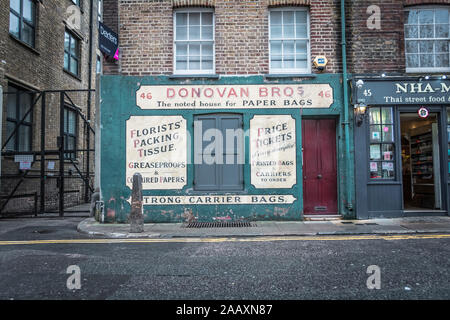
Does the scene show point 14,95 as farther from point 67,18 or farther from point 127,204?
point 127,204

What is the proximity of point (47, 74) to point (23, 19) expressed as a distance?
199cm

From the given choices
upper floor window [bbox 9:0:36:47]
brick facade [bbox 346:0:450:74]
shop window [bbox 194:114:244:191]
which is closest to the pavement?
shop window [bbox 194:114:244:191]

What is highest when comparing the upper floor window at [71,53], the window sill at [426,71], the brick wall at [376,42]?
the upper floor window at [71,53]

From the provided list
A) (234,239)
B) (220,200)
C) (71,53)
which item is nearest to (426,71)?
(220,200)

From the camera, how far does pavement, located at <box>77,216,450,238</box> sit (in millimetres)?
7215

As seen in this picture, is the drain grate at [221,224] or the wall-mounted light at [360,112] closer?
the drain grate at [221,224]

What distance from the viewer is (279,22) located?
9.77 m

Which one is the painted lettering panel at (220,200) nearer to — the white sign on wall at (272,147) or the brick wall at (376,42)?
the white sign on wall at (272,147)

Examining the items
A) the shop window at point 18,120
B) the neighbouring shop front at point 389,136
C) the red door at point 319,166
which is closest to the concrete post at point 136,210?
the red door at point 319,166

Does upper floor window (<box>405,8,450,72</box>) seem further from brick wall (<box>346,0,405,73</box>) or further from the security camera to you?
the security camera

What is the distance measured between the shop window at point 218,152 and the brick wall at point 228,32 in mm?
1457

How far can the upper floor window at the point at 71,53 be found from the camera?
14.6 metres
